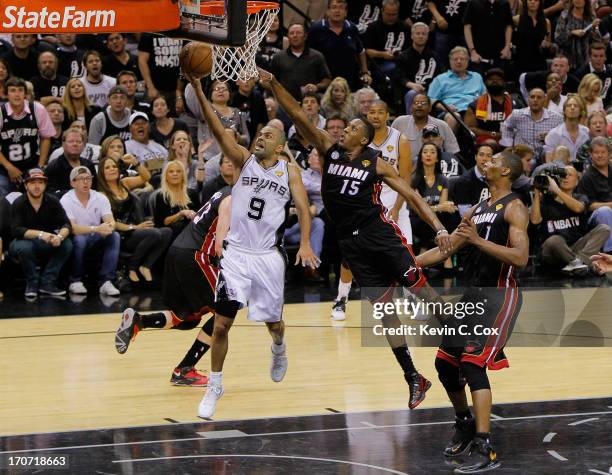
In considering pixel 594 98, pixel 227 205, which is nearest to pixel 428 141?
pixel 594 98

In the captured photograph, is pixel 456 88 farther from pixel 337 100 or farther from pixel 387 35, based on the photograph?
pixel 337 100

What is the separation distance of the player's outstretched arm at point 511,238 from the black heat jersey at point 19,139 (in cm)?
785

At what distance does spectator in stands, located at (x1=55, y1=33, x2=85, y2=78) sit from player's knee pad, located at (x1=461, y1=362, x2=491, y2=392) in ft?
31.0

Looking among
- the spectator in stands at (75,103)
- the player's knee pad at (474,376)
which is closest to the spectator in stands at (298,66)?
the spectator in stands at (75,103)

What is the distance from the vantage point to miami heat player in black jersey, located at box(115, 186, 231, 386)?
30.3 ft

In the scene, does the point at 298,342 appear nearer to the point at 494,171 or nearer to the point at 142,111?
the point at 494,171

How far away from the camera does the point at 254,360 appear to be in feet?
33.2

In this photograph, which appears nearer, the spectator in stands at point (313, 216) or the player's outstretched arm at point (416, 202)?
the player's outstretched arm at point (416, 202)

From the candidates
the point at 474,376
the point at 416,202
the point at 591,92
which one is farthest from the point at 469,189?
the point at 474,376

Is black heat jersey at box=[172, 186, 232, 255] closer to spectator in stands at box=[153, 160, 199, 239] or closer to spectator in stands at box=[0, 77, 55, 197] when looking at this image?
spectator in stands at box=[153, 160, 199, 239]

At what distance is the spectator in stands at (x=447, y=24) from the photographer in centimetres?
1788

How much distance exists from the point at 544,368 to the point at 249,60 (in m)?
3.43

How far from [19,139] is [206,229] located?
4989 mm

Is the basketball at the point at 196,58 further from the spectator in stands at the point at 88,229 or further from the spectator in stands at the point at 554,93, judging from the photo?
the spectator in stands at the point at 554,93
